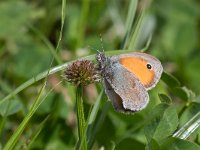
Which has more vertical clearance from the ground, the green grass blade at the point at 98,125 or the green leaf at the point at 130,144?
the green grass blade at the point at 98,125

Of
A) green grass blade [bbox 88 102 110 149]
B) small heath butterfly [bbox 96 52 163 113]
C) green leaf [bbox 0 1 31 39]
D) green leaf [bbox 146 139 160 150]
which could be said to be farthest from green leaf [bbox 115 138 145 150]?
green leaf [bbox 0 1 31 39]

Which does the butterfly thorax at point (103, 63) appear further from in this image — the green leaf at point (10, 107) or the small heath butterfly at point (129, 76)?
the green leaf at point (10, 107)

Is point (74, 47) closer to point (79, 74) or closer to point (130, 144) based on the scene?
point (130, 144)

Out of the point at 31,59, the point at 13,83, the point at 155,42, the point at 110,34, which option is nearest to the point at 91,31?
the point at 110,34

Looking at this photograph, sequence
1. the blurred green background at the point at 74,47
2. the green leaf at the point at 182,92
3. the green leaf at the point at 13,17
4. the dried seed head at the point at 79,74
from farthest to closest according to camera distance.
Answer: the green leaf at the point at 13,17 → the blurred green background at the point at 74,47 → the green leaf at the point at 182,92 → the dried seed head at the point at 79,74

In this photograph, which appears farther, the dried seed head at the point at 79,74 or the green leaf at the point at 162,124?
the green leaf at the point at 162,124

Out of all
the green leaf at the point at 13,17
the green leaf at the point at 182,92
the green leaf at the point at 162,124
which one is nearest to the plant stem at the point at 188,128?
the green leaf at the point at 162,124

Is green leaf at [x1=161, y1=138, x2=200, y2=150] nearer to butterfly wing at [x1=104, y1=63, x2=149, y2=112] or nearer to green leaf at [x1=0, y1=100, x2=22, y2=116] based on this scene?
butterfly wing at [x1=104, y1=63, x2=149, y2=112]
